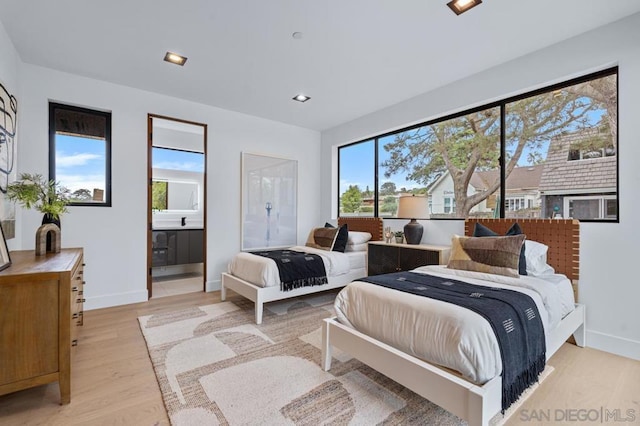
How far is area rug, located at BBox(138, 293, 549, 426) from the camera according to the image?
1.65 metres

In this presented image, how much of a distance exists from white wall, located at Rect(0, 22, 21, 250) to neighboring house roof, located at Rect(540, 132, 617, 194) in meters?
5.03

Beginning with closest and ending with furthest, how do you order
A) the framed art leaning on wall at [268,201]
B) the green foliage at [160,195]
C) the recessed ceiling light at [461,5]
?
the recessed ceiling light at [461,5] → the framed art leaning on wall at [268,201] → the green foliage at [160,195]

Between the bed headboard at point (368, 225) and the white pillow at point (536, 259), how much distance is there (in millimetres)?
2077

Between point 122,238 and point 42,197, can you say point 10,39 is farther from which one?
point 122,238

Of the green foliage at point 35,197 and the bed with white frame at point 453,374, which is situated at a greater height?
the green foliage at point 35,197

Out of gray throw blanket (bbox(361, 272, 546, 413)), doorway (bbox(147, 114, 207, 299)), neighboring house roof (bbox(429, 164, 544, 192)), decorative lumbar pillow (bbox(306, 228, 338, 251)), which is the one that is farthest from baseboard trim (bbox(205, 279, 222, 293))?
neighboring house roof (bbox(429, 164, 544, 192))

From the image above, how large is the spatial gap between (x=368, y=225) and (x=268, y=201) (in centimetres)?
168

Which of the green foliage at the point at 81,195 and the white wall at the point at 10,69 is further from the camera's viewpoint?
the green foliage at the point at 81,195

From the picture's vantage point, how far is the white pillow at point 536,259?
2.50 meters

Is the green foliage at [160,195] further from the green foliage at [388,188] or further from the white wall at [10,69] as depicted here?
the green foliage at [388,188]

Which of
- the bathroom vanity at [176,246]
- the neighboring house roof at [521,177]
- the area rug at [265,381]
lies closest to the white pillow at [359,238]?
the area rug at [265,381]

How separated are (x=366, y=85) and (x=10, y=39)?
3.51 meters

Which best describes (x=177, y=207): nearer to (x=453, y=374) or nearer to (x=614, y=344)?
(x=453, y=374)

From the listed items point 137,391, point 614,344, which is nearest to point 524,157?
point 614,344
